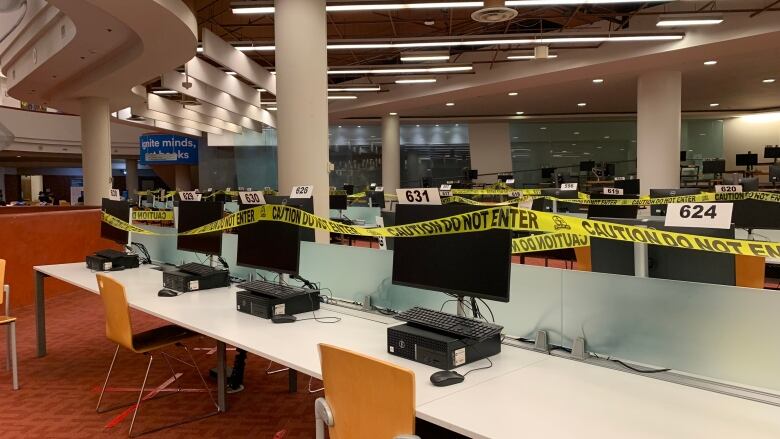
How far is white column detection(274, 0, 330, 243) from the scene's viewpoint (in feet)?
19.0

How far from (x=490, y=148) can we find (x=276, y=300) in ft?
59.5

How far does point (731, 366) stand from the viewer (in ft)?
6.34

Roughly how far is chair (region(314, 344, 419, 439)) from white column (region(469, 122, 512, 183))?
18.8 metres

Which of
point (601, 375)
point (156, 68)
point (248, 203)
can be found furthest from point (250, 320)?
point (156, 68)

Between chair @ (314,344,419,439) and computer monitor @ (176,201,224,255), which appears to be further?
computer monitor @ (176,201,224,255)

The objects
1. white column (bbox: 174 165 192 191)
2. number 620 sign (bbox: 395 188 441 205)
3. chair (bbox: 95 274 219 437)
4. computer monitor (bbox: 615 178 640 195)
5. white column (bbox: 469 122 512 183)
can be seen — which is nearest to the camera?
number 620 sign (bbox: 395 188 441 205)

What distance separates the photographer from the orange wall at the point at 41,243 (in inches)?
264

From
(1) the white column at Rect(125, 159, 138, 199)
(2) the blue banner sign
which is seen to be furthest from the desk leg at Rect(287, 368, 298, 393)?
(1) the white column at Rect(125, 159, 138, 199)

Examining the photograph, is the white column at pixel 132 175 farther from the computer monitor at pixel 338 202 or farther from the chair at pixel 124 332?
the chair at pixel 124 332

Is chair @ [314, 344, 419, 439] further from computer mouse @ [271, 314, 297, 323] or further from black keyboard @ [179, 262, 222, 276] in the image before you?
black keyboard @ [179, 262, 222, 276]

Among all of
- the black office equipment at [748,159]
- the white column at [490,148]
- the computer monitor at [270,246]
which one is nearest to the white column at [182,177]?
the white column at [490,148]

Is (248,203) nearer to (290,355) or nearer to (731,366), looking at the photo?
(290,355)

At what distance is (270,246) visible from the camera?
11.1 feet

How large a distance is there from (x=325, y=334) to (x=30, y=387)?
9.29 ft
